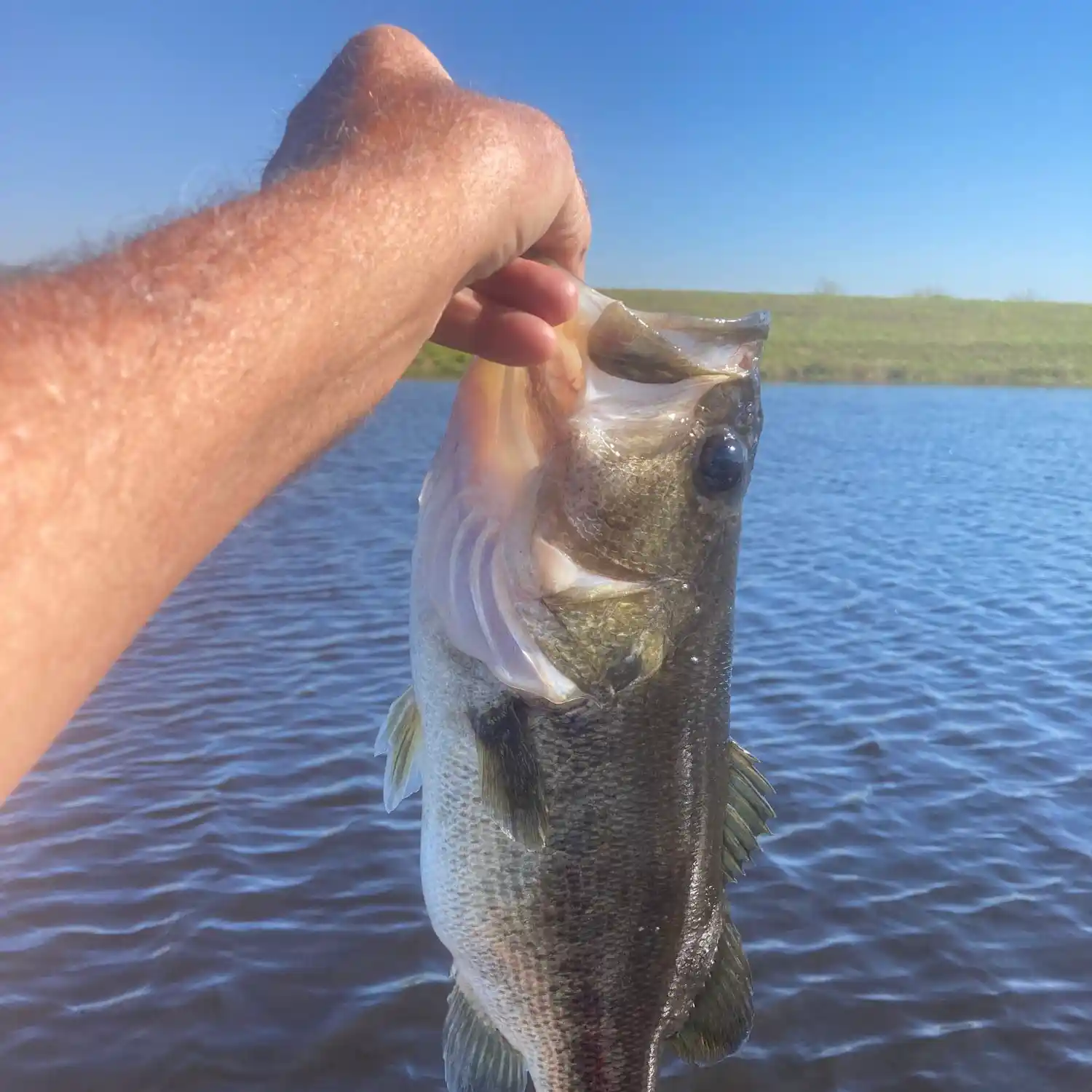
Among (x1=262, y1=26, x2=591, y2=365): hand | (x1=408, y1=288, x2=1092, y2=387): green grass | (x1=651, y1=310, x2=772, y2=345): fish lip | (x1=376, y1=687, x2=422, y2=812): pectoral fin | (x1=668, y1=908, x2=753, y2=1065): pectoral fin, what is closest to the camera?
(x1=262, y1=26, x2=591, y2=365): hand

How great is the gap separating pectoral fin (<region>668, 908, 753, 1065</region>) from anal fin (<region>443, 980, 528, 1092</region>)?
1.21ft

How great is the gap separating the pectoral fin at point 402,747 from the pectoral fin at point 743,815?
729 mm

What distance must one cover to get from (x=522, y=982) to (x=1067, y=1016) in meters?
4.59

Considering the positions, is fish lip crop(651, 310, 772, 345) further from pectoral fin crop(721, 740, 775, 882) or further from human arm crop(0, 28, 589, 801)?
pectoral fin crop(721, 740, 775, 882)

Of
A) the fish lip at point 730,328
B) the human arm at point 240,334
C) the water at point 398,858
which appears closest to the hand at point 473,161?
the human arm at point 240,334

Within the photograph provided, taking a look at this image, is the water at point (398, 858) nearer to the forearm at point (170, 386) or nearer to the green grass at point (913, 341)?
the forearm at point (170, 386)

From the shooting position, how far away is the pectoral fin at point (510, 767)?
7.75 ft

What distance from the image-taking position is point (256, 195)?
168 cm

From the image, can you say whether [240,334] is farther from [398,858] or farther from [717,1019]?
[398,858]

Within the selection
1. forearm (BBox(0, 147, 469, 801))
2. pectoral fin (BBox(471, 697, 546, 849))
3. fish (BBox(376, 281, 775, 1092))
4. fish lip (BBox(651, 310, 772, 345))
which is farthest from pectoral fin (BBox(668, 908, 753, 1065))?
forearm (BBox(0, 147, 469, 801))

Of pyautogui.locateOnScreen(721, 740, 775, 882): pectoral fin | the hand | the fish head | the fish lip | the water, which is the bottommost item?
the water

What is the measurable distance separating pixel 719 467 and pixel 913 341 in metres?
68.3

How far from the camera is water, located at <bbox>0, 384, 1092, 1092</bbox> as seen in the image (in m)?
5.56

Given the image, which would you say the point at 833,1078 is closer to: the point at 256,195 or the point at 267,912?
the point at 267,912
